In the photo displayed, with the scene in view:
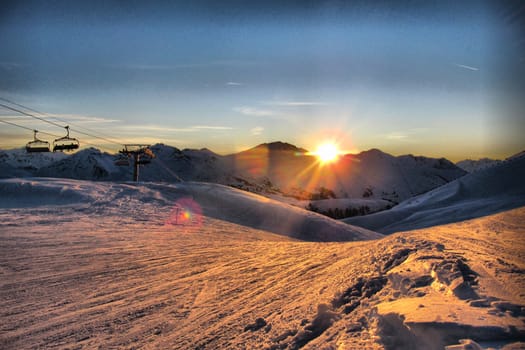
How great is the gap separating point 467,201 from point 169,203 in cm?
3582

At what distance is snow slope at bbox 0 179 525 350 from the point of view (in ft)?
15.6

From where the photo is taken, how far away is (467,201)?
47.2m

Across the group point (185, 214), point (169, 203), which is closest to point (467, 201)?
point (185, 214)

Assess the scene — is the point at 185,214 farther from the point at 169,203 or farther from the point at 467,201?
the point at 467,201

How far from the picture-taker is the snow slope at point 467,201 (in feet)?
129

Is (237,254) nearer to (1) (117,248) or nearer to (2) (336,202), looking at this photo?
(1) (117,248)

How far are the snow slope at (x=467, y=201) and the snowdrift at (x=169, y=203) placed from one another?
13308 mm

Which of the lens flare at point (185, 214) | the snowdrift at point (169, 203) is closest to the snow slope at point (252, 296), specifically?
the lens flare at point (185, 214)

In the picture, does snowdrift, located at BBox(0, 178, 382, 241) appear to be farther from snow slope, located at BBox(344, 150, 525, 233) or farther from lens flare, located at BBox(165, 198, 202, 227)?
snow slope, located at BBox(344, 150, 525, 233)

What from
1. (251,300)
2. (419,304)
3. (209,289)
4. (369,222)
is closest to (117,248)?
(209,289)

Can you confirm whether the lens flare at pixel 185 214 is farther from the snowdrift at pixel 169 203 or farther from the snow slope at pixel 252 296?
the snow slope at pixel 252 296

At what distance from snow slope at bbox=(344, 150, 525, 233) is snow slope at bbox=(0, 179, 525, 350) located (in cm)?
3072

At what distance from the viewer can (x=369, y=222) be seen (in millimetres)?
55188

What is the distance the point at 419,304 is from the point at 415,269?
1958 mm
